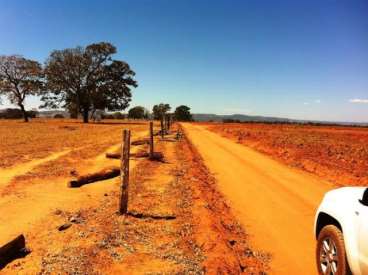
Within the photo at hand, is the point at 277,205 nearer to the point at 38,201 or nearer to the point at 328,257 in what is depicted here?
the point at 328,257

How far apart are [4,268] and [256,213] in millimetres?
5966

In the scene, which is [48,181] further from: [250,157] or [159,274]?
[250,157]

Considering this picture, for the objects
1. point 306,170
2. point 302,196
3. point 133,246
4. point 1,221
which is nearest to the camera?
point 133,246

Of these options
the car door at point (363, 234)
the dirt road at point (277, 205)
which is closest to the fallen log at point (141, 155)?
the dirt road at point (277, 205)

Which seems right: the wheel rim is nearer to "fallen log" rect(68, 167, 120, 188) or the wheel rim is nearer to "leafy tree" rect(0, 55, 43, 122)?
"fallen log" rect(68, 167, 120, 188)

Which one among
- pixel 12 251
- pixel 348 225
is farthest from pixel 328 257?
pixel 12 251

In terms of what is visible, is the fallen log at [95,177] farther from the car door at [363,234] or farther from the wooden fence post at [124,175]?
the car door at [363,234]

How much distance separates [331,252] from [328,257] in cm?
14

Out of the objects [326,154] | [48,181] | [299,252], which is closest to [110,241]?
[299,252]

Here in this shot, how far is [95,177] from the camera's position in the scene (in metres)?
12.5

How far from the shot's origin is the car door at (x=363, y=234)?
3975mm

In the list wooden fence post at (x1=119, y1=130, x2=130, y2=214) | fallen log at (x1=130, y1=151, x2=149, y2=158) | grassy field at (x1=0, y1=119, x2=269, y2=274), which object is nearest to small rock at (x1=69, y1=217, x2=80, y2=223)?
grassy field at (x1=0, y1=119, x2=269, y2=274)

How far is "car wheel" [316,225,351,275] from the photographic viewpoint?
450cm

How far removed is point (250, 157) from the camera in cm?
2095
